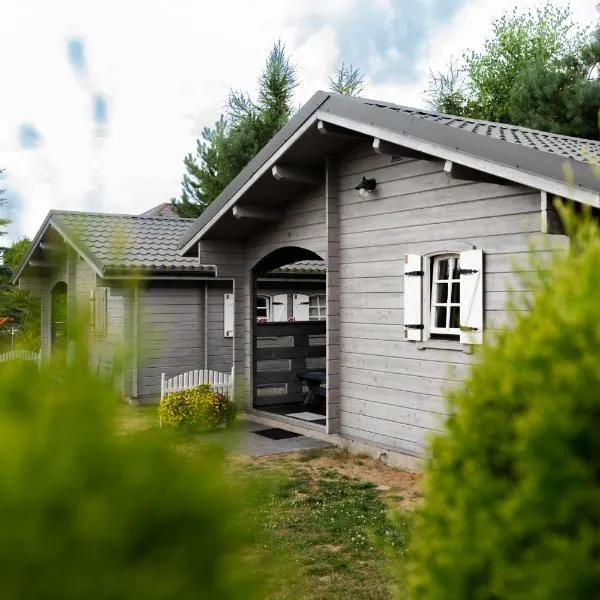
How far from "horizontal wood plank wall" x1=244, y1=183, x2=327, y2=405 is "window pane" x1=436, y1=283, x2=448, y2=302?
7.33 ft

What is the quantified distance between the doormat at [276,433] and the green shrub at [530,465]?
29.7 feet

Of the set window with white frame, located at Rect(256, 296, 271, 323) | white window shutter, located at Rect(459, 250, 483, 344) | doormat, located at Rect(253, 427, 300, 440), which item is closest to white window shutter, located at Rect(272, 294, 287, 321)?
window with white frame, located at Rect(256, 296, 271, 323)

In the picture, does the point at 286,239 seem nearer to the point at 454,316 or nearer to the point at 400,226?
the point at 400,226

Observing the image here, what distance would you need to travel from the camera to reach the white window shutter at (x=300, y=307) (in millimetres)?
18688

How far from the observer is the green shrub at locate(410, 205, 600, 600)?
53.9 inches

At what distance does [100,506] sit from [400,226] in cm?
827

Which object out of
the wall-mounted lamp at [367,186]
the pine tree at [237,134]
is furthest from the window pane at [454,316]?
the pine tree at [237,134]

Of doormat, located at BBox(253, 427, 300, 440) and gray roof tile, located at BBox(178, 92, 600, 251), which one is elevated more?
gray roof tile, located at BBox(178, 92, 600, 251)

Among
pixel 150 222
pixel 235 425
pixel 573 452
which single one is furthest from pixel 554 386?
pixel 150 222

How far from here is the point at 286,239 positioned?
455 inches

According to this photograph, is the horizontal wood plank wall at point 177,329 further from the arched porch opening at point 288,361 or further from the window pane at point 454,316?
the window pane at point 454,316

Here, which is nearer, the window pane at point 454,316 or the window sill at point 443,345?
the window sill at point 443,345

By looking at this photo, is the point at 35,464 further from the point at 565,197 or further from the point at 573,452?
the point at 565,197

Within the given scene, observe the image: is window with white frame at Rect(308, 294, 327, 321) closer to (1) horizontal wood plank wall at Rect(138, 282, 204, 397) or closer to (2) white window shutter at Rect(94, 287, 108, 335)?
(1) horizontal wood plank wall at Rect(138, 282, 204, 397)
